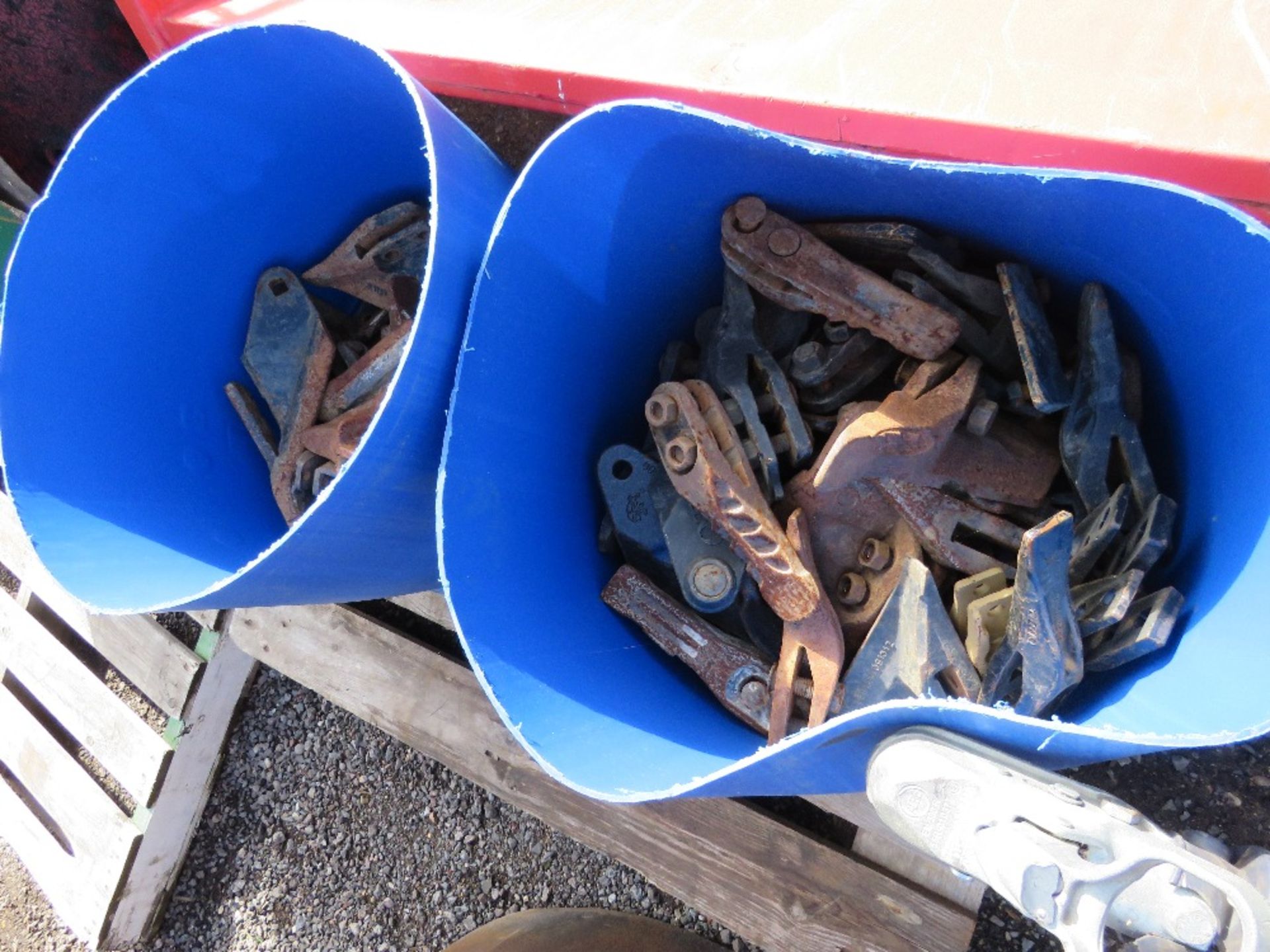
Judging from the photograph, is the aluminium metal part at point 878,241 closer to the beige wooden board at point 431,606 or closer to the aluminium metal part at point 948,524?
the aluminium metal part at point 948,524

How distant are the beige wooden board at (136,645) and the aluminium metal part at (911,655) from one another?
4.34ft

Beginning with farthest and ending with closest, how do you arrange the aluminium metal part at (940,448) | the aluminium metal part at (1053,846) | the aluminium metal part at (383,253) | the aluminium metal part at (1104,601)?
the aluminium metal part at (383,253) → the aluminium metal part at (940,448) → the aluminium metal part at (1104,601) → the aluminium metal part at (1053,846)

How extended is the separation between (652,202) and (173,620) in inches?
58.6

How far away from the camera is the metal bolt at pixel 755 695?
1132 millimetres

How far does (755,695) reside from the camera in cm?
114

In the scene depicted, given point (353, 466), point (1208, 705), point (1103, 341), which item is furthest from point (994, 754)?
point (353, 466)

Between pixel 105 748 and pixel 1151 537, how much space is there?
183cm

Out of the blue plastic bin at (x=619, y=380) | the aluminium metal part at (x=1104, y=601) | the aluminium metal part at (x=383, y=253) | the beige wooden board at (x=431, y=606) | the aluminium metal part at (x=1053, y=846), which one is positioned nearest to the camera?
the aluminium metal part at (x=1053, y=846)

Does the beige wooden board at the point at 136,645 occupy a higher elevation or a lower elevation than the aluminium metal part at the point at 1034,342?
lower

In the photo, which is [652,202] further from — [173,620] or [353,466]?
[173,620]

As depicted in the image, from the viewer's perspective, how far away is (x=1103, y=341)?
1029 millimetres

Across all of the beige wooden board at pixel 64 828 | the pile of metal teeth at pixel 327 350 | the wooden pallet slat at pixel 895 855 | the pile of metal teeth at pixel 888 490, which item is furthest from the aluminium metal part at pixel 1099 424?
the beige wooden board at pixel 64 828

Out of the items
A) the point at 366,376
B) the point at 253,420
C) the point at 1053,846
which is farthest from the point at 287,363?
the point at 1053,846

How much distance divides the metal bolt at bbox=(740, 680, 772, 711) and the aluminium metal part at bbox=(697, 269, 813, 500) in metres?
0.22
